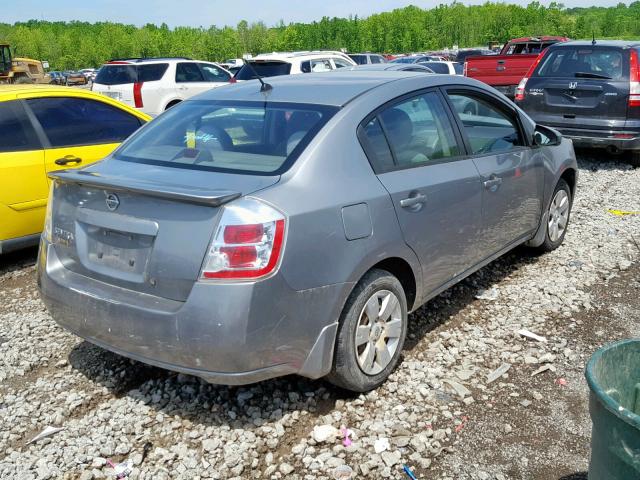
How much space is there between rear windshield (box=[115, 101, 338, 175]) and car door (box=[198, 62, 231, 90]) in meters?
11.8

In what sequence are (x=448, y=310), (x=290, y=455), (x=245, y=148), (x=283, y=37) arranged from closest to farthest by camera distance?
1. (x=290, y=455)
2. (x=245, y=148)
3. (x=448, y=310)
4. (x=283, y=37)

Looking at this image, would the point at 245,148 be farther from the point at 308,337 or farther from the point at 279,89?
the point at 308,337

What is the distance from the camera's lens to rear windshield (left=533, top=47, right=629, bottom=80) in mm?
9117

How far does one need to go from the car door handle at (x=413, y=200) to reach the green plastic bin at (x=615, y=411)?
4.81ft

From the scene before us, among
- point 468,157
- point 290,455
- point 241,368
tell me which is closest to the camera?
point 241,368

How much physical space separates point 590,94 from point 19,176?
7.50 meters

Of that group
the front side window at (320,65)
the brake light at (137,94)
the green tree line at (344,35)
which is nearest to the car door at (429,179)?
the front side window at (320,65)

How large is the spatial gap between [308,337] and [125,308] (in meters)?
0.88

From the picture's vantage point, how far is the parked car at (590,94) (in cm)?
891

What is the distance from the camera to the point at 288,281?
9.62 feet

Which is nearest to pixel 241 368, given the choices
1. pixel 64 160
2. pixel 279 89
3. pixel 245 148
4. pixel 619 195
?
pixel 245 148

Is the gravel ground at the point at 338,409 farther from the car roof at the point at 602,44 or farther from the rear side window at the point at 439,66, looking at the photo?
the rear side window at the point at 439,66

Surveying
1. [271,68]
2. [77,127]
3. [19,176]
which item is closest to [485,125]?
[77,127]

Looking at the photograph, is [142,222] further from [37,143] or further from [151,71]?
[151,71]
